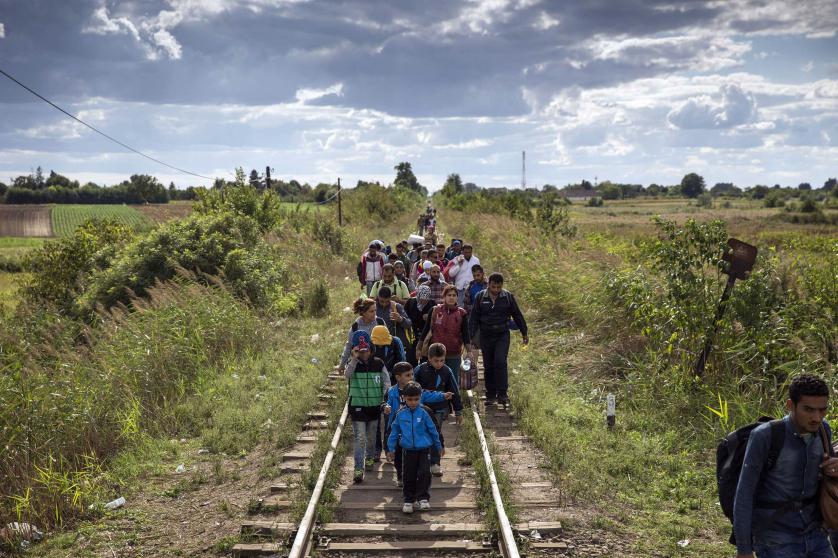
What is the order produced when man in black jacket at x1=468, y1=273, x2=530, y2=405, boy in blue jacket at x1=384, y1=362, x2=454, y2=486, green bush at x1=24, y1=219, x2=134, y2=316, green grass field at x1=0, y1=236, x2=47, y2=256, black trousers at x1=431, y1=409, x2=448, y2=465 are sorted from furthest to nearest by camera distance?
green grass field at x1=0, y1=236, x2=47, y2=256
green bush at x1=24, y1=219, x2=134, y2=316
man in black jacket at x1=468, y1=273, x2=530, y2=405
black trousers at x1=431, y1=409, x2=448, y2=465
boy in blue jacket at x1=384, y1=362, x2=454, y2=486

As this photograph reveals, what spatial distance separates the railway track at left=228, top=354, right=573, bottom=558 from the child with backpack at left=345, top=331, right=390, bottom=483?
0.38 m

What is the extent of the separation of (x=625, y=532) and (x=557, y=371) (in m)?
Result: 6.07

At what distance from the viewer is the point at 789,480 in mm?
3961

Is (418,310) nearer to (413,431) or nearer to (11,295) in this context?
(413,431)

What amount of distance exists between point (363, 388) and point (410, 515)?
1.44 meters

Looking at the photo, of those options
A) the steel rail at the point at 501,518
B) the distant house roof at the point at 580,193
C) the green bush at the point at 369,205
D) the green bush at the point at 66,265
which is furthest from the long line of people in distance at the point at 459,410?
the distant house roof at the point at 580,193

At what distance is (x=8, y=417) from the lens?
8055mm

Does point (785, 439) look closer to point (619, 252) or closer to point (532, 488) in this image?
point (532, 488)

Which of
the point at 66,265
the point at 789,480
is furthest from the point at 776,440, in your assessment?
the point at 66,265

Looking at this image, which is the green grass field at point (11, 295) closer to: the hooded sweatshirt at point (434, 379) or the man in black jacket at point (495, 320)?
the man in black jacket at point (495, 320)

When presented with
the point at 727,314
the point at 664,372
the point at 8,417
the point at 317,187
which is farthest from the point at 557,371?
the point at 317,187

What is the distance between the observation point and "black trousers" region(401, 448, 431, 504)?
22.8ft

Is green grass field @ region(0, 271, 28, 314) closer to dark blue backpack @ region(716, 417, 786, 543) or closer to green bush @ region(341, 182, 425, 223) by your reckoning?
dark blue backpack @ region(716, 417, 786, 543)

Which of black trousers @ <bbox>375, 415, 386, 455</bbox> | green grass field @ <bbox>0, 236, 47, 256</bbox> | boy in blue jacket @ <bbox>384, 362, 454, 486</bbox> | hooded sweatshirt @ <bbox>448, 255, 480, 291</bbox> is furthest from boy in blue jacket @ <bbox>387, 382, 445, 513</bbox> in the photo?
green grass field @ <bbox>0, 236, 47, 256</bbox>
